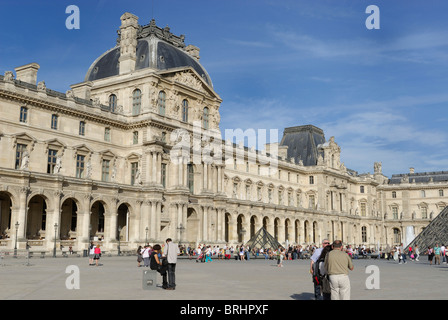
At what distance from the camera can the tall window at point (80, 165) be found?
50.4 meters

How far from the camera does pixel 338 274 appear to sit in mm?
11078

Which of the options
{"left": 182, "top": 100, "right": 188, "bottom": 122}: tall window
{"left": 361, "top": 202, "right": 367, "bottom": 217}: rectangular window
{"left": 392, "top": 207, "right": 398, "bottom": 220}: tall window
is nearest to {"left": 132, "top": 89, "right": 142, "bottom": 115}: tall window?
{"left": 182, "top": 100, "right": 188, "bottom": 122}: tall window

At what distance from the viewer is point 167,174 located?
55281 millimetres

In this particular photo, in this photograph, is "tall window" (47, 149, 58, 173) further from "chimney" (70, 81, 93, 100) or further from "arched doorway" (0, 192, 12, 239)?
"chimney" (70, 81, 93, 100)

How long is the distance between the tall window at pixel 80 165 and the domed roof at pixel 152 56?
42.6ft

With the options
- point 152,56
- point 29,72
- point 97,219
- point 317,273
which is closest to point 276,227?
point 97,219

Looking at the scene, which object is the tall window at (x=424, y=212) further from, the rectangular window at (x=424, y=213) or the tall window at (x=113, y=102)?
the tall window at (x=113, y=102)

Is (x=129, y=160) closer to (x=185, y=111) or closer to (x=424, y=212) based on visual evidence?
(x=185, y=111)

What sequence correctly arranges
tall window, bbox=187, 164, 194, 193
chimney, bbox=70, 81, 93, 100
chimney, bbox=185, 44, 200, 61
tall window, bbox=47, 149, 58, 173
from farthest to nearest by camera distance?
chimney, bbox=185, 44, 200, 61 → chimney, bbox=70, 81, 93, 100 → tall window, bbox=187, 164, 194, 193 → tall window, bbox=47, 149, 58, 173

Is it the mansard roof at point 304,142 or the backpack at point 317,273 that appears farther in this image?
the mansard roof at point 304,142

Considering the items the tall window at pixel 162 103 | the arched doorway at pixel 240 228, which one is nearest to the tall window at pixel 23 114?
the tall window at pixel 162 103

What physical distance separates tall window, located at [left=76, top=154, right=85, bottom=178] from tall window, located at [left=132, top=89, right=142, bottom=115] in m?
8.56

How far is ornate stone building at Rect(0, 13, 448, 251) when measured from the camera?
44.1m

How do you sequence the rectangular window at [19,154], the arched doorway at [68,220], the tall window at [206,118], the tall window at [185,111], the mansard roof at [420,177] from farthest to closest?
the mansard roof at [420,177]
the tall window at [206,118]
the tall window at [185,111]
the arched doorway at [68,220]
the rectangular window at [19,154]
